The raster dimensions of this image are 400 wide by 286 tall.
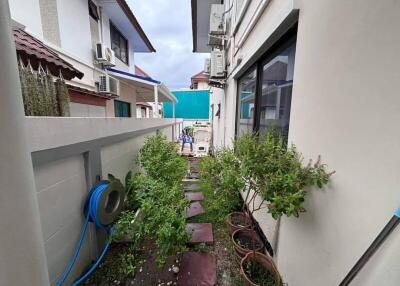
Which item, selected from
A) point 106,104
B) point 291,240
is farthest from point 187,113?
point 291,240

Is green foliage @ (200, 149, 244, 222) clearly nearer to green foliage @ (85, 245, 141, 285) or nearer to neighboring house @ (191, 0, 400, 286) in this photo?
neighboring house @ (191, 0, 400, 286)

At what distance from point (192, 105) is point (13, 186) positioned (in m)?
13.2

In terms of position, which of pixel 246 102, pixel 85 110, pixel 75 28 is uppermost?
pixel 75 28

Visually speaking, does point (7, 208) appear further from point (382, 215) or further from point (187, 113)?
point (187, 113)

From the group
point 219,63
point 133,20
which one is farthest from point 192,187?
point 133,20

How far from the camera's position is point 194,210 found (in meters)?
3.34

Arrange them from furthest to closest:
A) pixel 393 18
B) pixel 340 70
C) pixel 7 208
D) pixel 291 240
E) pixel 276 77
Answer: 1. pixel 276 77
2. pixel 291 240
3. pixel 340 70
4. pixel 393 18
5. pixel 7 208

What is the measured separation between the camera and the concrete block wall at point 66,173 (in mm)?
1271

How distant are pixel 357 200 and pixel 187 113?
13.1m

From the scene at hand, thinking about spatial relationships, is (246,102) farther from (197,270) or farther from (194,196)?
(197,270)

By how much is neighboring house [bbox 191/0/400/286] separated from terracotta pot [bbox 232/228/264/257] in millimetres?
391

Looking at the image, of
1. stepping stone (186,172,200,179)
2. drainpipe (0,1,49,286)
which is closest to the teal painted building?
stepping stone (186,172,200,179)

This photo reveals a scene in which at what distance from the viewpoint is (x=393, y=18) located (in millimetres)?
752

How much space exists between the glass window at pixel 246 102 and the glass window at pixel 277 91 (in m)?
0.50
